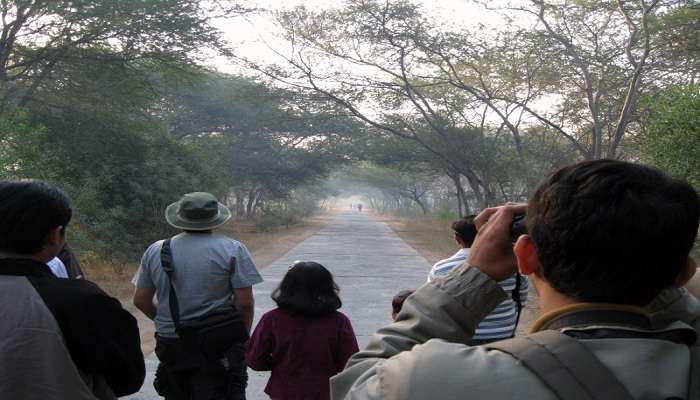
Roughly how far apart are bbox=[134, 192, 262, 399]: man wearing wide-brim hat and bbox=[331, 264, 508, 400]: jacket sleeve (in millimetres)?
2242

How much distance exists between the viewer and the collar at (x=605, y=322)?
116cm

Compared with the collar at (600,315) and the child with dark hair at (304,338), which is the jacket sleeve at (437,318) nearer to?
the collar at (600,315)

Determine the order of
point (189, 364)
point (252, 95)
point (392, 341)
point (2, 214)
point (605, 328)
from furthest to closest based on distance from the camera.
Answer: point (252, 95)
point (189, 364)
point (2, 214)
point (392, 341)
point (605, 328)

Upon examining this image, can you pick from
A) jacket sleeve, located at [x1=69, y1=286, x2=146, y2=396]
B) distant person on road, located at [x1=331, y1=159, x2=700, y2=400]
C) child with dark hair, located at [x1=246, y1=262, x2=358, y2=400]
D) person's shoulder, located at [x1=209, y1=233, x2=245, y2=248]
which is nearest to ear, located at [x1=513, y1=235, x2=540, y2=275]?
distant person on road, located at [x1=331, y1=159, x2=700, y2=400]

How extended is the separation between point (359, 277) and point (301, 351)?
9598 millimetres

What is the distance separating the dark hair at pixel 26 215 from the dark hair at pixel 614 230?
1540 mm

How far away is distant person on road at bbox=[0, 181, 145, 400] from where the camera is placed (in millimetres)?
1985

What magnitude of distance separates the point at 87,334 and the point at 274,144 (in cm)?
2735

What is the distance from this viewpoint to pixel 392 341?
51.2 inches

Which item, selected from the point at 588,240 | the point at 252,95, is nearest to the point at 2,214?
the point at 588,240

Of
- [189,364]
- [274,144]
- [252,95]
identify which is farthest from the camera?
[274,144]

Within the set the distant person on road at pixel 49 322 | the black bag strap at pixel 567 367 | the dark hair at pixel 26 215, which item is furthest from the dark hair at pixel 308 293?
the black bag strap at pixel 567 367

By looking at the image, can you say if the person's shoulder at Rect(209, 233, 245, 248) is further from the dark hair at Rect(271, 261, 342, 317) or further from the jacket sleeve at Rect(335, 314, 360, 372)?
the jacket sleeve at Rect(335, 314, 360, 372)

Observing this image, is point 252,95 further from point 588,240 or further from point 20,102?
point 588,240
